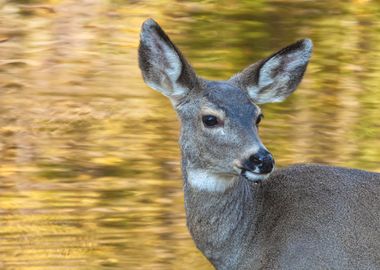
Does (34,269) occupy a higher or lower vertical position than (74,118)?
lower

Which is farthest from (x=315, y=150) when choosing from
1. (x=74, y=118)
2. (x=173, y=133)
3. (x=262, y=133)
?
(x=74, y=118)

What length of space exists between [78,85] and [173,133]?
813mm

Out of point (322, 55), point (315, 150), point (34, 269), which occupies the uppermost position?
point (322, 55)

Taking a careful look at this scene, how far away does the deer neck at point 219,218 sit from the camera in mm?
8539

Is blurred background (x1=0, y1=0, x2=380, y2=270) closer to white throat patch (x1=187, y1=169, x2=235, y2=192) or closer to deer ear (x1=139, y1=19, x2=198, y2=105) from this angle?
deer ear (x1=139, y1=19, x2=198, y2=105)

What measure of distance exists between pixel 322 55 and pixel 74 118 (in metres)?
2.06

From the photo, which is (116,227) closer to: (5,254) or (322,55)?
(5,254)

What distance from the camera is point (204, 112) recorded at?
27.7 feet

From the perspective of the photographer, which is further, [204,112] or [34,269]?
[34,269]

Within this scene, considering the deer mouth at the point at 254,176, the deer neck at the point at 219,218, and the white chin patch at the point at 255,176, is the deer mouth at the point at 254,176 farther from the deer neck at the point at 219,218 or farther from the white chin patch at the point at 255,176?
the deer neck at the point at 219,218

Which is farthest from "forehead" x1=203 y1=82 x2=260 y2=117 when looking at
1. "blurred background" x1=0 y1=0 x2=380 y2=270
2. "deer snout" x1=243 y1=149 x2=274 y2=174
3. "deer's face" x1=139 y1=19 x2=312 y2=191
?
"blurred background" x1=0 y1=0 x2=380 y2=270

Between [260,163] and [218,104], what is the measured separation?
1.97 ft

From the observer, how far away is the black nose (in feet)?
26.2

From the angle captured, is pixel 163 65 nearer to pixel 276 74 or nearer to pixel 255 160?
pixel 276 74
